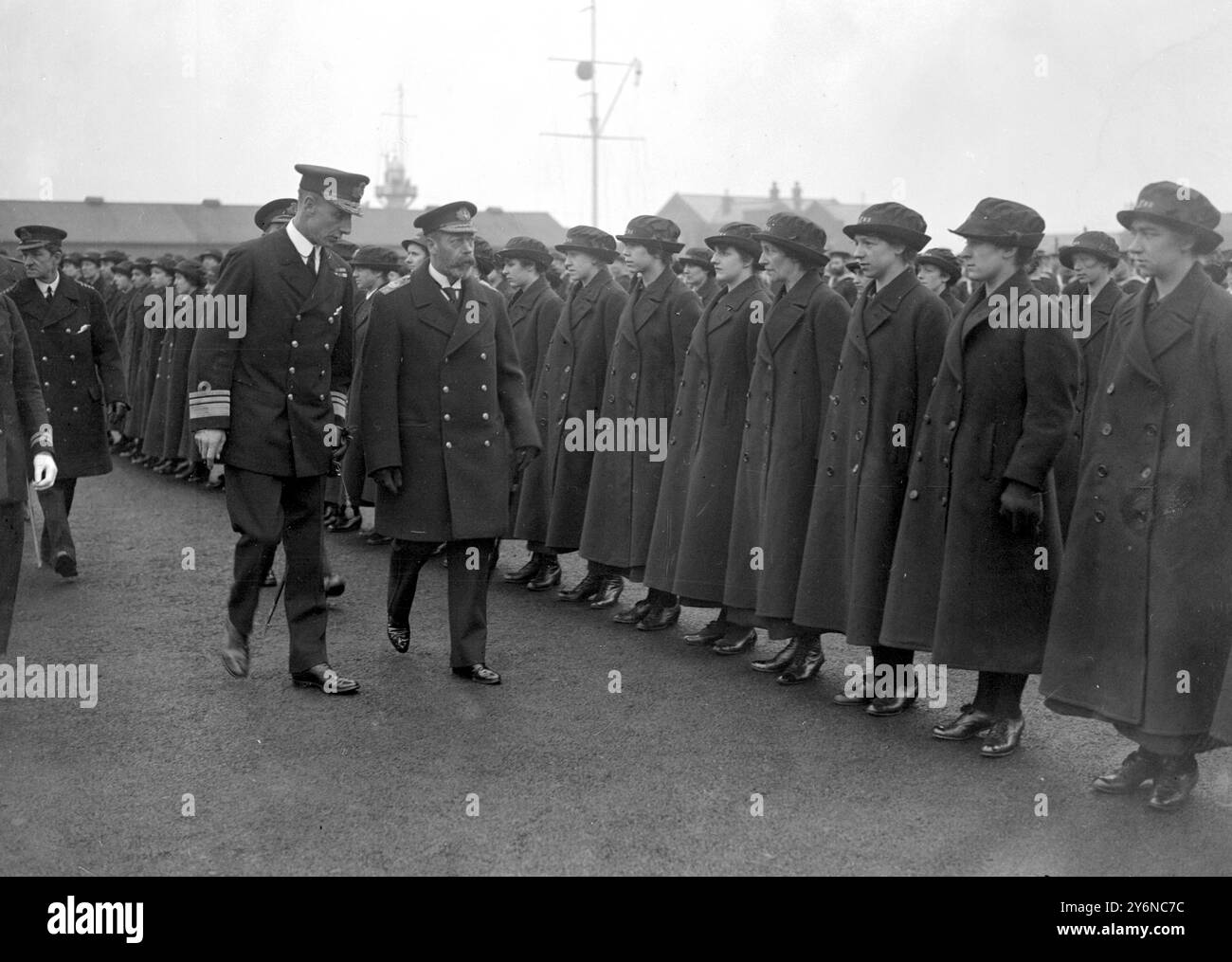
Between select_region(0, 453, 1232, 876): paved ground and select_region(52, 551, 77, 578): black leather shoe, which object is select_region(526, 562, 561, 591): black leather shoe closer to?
select_region(0, 453, 1232, 876): paved ground

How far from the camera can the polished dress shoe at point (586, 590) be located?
952 centimetres

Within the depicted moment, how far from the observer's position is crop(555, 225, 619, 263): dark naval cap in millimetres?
9648

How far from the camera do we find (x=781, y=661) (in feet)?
24.8

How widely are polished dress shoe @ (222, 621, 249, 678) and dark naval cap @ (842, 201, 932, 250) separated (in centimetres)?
375

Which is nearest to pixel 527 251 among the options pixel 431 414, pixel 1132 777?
pixel 431 414

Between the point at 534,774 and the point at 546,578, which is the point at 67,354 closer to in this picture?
the point at 546,578

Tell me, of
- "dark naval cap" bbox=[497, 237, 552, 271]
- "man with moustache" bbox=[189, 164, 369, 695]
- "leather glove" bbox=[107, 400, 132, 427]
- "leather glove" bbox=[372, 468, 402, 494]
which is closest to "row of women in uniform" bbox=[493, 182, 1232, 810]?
"dark naval cap" bbox=[497, 237, 552, 271]

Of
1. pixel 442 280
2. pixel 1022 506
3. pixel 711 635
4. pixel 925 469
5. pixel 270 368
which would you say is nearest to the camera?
pixel 1022 506

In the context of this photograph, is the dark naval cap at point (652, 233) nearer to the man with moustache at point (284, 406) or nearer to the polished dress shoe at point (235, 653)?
the man with moustache at point (284, 406)

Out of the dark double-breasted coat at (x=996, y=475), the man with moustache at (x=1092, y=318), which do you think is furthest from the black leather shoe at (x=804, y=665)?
the man with moustache at (x=1092, y=318)

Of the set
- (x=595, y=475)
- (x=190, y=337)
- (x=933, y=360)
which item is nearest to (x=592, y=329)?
(x=595, y=475)

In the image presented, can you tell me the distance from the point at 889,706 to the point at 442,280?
324cm

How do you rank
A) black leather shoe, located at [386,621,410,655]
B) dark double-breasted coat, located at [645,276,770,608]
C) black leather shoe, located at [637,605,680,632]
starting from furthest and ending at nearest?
black leather shoe, located at [637,605,680,632]
dark double-breasted coat, located at [645,276,770,608]
black leather shoe, located at [386,621,410,655]

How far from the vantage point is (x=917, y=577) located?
652 cm
